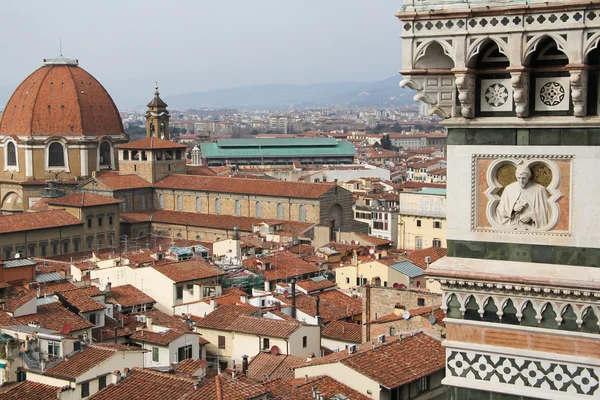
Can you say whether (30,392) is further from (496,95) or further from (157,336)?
(496,95)

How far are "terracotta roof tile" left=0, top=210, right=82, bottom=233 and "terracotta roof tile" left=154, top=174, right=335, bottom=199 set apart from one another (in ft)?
21.8

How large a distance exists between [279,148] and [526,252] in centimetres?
9134

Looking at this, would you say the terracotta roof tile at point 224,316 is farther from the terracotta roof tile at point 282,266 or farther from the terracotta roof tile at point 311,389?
the terracotta roof tile at point 282,266

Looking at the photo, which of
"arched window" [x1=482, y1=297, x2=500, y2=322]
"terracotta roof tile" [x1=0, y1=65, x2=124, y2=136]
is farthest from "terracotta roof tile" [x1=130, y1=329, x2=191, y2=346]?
"terracotta roof tile" [x1=0, y1=65, x2=124, y2=136]

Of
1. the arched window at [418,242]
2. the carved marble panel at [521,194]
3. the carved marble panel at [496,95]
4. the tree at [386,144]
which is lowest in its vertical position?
the arched window at [418,242]

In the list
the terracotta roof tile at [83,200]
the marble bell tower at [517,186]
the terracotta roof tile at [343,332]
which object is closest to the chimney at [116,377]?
the terracotta roof tile at [343,332]

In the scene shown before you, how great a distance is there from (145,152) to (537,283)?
4751 centimetres

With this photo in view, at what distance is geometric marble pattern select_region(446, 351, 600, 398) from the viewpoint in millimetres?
5055

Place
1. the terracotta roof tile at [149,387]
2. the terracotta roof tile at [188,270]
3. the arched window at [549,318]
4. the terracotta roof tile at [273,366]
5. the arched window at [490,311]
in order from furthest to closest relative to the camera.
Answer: the terracotta roof tile at [188,270] < the terracotta roof tile at [273,366] < the terracotta roof tile at [149,387] < the arched window at [490,311] < the arched window at [549,318]

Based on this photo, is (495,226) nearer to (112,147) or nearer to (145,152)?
(145,152)

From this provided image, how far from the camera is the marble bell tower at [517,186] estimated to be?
5020mm

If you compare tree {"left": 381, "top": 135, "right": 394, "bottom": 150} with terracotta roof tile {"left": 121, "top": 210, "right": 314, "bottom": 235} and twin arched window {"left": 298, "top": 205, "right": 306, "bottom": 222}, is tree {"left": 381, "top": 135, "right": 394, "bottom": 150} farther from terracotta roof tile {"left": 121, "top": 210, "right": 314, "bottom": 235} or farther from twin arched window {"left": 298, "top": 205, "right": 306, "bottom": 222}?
twin arched window {"left": 298, "top": 205, "right": 306, "bottom": 222}

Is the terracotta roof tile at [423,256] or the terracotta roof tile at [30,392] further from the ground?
the terracotta roof tile at [30,392]

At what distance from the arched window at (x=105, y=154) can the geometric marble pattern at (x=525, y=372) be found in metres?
50.7
